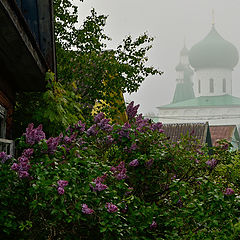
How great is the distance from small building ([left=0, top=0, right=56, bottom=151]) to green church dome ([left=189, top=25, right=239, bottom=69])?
95.5 m

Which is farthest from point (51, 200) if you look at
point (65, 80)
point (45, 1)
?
point (65, 80)

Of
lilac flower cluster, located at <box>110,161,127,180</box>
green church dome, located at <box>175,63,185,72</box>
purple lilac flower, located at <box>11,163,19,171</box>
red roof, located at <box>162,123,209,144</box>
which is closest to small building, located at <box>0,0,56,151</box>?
purple lilac flower, located at <box>11,163,19,171</box>

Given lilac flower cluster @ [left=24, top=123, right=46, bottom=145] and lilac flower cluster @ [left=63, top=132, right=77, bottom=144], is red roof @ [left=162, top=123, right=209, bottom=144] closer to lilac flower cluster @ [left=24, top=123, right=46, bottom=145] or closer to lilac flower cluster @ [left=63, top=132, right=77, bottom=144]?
lilac flower cluster @ [left=63, top=132, right=77, bottom=144]

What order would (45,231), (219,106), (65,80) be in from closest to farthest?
(45,231), (65,80), (219,106)

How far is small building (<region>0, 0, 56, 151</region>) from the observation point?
4609 mm

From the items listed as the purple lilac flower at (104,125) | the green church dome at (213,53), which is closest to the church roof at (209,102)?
the green church dome at (213,53)

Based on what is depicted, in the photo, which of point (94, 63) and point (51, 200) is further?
point (94, 63)

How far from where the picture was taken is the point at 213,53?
4016 inches

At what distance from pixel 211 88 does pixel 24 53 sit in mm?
104636

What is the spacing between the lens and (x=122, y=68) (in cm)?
1120

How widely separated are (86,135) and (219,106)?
99436mm

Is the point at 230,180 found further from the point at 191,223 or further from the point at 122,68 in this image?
the point at 122,68

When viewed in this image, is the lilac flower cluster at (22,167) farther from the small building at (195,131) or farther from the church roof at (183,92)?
the church roof at (183,92)

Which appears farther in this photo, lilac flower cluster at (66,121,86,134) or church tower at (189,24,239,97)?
church tower at (189,24,239,97)
